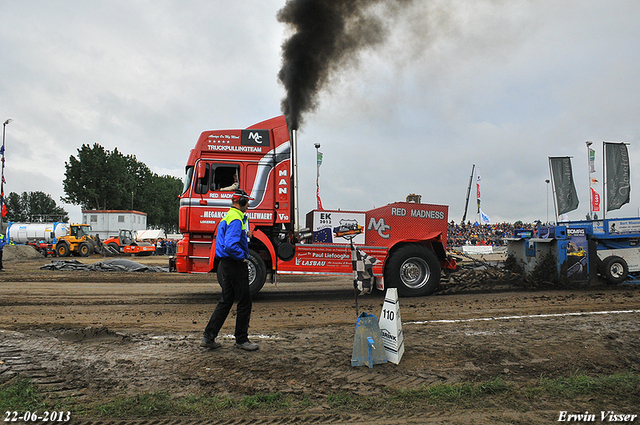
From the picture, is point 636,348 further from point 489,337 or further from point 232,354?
point 232,354

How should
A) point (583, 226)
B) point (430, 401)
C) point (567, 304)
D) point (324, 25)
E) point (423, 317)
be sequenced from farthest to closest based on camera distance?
point (324, 25)
point (583, 226)
point (567, 304)
point (423, 317)
point (430, 401)

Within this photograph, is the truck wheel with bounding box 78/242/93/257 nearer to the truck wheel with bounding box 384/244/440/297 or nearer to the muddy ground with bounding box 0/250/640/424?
the muddy ground with bounding box 0/250/640/424

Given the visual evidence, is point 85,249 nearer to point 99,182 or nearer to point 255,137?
point 255,137

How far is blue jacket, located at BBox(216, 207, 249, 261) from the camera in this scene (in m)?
4.70

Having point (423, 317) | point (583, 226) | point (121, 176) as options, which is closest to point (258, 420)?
point (423, 317)

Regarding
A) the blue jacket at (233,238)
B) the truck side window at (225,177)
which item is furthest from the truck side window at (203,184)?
the blue jacket at (233,238)

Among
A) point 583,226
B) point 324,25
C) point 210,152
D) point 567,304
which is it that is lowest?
point 567,304

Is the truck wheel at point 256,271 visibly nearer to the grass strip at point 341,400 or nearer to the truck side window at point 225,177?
the truck side window at point 225,177

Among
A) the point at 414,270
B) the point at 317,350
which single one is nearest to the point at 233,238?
the point at 317,350

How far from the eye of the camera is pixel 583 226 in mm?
10414

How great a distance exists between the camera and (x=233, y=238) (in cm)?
472

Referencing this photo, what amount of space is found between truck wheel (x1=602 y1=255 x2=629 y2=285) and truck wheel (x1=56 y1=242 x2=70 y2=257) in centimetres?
3188

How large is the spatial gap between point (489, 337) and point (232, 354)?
3158 mm

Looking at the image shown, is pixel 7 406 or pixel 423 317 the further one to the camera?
pixel 423 317
